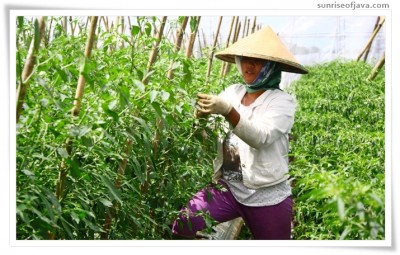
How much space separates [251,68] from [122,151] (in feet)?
2.32

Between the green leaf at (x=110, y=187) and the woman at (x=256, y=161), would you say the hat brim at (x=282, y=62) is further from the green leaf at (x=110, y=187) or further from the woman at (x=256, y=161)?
the green leaf at (x=110, y=187)

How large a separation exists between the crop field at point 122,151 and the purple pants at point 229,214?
2.1 inches

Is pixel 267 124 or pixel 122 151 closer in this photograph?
pixel 122 151

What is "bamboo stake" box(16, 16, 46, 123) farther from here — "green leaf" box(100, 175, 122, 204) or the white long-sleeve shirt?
the white long-sleeve shirt

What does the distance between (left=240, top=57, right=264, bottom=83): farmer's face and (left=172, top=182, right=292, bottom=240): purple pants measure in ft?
1.52

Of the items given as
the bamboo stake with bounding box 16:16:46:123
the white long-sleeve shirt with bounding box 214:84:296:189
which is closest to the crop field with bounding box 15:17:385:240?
the bamboo stake with bounding box 16:16:46:123

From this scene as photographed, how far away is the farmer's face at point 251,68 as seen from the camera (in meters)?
2.69

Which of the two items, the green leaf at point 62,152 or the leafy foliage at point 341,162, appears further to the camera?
the green leaf at point 62,152

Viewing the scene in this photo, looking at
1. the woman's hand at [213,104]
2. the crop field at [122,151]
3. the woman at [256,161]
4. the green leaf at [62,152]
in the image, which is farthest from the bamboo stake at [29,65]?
the woman at [256,161]

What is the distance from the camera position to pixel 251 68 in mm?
2705

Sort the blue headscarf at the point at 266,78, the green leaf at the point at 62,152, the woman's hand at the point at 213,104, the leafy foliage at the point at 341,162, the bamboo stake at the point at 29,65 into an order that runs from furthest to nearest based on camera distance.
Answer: the blue headscarf at the point at 266,78, the woman's hand at the point at 213,104, the green leaf at the point at 62,152, the bamboo stake at the point at 29,65, the leafy foliage at the point at 341,162

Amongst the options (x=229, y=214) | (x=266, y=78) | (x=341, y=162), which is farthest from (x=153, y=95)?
(x=341, y=162)

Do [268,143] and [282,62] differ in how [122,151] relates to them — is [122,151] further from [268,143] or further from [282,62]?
[282,62]

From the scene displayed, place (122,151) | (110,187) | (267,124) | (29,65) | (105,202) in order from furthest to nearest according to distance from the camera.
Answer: (267,124) < (122,151) < (105,202) < (110,187) < (29,65)
